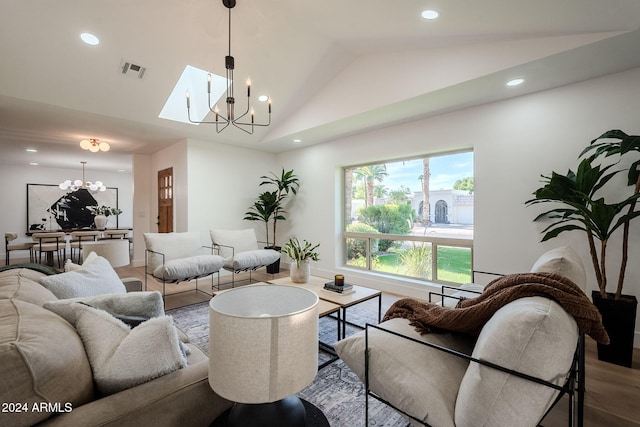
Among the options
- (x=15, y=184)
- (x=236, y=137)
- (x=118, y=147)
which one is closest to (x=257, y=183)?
(x=236, y=137)

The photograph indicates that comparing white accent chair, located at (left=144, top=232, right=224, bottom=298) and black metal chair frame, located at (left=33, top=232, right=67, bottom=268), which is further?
black metal chair frame, located at (left=33, top=232, right=67, bottom=268)

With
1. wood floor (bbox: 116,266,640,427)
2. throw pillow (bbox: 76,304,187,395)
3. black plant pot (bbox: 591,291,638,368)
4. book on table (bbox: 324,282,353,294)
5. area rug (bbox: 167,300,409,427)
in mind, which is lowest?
wood floor (bbox: 116,266,640,427)

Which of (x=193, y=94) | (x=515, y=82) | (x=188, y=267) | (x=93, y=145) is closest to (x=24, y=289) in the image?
(x=188, y=267)

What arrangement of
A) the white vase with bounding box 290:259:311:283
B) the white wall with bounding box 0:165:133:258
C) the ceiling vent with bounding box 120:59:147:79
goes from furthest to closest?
1. the white wall with bounding box 0:165:133:258
2. the ceiling vent with bounding box 120:59:147:79
3. the white vase with bounding box 290:259:311:283

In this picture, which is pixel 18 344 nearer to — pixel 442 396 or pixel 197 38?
pixel 442 396

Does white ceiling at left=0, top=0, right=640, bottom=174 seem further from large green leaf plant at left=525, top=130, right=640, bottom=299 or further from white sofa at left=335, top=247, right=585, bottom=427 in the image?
white sofa at left=335, top=247, right=585, bottom=427

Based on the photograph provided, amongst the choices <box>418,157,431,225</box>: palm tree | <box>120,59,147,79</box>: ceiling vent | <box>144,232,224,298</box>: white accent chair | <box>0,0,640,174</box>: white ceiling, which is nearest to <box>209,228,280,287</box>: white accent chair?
Answer: <box>144,232,224,298</box>: white accent chair

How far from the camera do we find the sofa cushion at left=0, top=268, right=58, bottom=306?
3.86 feet

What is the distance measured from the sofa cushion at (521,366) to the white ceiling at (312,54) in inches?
90.0

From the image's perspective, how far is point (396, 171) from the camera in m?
4.56

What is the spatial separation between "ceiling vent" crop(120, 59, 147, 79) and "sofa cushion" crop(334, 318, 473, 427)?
3.61m

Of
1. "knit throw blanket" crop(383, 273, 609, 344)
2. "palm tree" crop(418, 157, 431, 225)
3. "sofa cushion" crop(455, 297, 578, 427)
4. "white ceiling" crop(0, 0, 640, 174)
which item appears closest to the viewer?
"sofa cushion" crop(455, 297, 578, 427)

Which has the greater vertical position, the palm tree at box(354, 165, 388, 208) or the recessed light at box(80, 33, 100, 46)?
the recessed light at box(80, 33, 100, 46)

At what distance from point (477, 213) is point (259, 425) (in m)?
3.46
